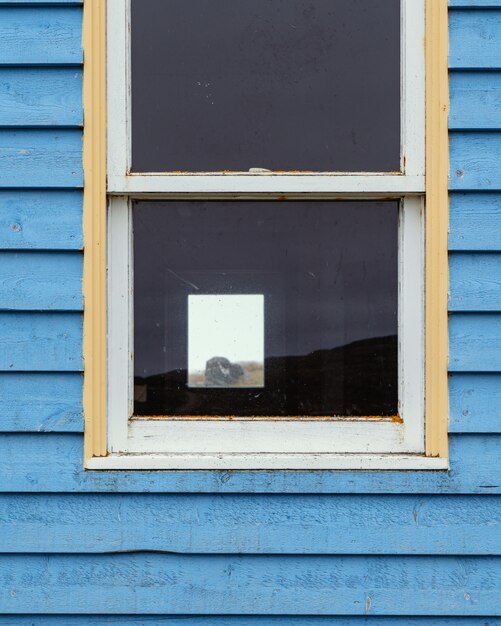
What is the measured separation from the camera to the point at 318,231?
6.11 ft

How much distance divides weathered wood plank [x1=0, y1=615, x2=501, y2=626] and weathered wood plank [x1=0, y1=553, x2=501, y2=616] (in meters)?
0.02

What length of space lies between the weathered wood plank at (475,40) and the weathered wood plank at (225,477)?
1015mm

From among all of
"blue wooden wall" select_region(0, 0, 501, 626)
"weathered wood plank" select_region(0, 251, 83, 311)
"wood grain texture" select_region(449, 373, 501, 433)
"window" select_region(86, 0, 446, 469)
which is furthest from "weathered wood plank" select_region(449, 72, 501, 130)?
"weathered wood plank" select_region(0, 251, 83, 311)

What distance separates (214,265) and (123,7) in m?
0.76

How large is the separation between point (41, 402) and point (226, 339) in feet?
1.75

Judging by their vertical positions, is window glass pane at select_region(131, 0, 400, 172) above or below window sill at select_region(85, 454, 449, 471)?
above

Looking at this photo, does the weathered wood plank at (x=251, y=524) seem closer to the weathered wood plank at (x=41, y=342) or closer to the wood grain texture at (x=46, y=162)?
the weathered wood plank at (x=41, y=342)

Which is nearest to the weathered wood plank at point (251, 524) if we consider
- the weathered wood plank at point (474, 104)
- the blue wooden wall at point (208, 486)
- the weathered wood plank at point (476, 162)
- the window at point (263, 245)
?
the blue wooden wall at point (208, 486)

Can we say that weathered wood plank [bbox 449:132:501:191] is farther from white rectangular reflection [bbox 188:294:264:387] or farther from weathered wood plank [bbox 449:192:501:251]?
white rectangular reflection [bbox 188:294:264:387]

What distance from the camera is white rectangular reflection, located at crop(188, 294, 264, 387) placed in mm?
1852

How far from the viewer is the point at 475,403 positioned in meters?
1.79

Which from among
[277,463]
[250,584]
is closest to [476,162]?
[277,463]

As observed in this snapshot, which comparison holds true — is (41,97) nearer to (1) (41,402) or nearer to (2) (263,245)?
(2) (263,245)

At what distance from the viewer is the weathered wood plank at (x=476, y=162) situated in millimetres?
1793
